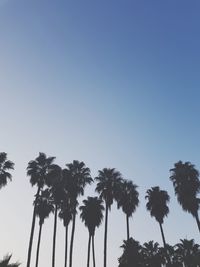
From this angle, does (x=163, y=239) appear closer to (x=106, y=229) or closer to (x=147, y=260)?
(x=147, y=260)

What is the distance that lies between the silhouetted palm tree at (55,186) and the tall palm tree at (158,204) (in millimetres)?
16936

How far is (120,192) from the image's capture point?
5681 cm

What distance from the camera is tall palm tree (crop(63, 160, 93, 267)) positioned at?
171ft

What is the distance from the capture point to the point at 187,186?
51.2 m

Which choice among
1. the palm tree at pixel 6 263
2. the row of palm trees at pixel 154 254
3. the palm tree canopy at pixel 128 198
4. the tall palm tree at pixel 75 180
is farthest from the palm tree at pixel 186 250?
the palm tree at pixel 6 263

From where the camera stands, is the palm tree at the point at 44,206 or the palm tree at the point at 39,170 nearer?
the palm tree at the point at 39,170

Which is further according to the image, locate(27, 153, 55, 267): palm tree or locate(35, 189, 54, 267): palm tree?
locate(35, 189, 54, 267): palm tree

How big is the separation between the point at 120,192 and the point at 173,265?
1498 cm

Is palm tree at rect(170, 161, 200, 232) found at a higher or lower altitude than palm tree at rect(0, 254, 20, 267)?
higher

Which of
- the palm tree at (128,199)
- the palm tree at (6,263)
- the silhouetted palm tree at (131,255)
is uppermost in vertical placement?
the palm tree at (128,199)

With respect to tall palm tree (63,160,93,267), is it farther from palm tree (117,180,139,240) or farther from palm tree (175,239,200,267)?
palm tree (175,239,200,267)

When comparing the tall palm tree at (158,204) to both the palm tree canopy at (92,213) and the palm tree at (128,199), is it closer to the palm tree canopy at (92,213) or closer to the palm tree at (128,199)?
the palm tree at (128,199)

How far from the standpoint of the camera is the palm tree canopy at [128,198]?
60.1m

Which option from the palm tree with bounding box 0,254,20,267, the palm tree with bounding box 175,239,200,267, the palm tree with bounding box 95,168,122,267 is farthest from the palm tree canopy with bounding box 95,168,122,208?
the palm tree with bounding box 0,254,20,267
